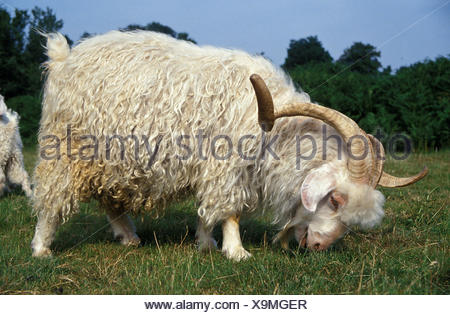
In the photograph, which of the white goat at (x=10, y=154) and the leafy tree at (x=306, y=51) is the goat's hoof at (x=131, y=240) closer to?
the white goat at (x=10, y=154)

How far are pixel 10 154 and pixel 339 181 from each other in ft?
18.0

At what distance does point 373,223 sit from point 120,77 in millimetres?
2317

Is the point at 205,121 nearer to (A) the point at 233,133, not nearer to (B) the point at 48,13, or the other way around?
(A) the point at 233,133

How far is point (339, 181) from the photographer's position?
331 cm

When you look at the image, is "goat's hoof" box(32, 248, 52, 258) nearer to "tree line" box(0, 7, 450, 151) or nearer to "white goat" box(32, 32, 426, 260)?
"white goat" box(32, 32, 426, 260)

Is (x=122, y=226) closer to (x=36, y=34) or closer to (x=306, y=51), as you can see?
(x=36, y=34)

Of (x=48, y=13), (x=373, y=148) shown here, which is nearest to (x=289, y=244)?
(x=373, y=148)

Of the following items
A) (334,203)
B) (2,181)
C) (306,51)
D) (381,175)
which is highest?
(306,51)

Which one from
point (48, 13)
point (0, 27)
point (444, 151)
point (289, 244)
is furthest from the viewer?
point (0, 27)

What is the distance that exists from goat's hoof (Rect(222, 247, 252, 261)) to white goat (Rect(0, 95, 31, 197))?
4.11m

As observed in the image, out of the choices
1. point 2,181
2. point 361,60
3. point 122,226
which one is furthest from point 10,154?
point 361,60

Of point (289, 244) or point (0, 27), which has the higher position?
point (0, 27)

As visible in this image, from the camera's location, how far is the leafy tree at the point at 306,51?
20.6 m

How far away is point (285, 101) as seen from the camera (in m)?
3.67
